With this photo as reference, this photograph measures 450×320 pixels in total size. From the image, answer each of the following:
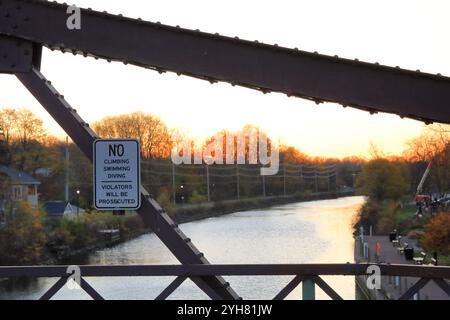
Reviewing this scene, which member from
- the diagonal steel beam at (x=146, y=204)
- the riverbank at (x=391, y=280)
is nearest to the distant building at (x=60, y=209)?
the riverbank at (x=391, y=280)

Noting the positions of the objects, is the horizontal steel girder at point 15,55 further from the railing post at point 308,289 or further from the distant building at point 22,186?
the distant building at point 22,186

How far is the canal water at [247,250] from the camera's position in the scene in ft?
103

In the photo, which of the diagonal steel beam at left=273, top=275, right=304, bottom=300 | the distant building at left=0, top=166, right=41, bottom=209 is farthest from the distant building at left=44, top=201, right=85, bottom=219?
the diagonal steel beam at left=273, top=275, right=304, bottom=300

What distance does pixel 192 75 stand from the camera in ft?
21.7

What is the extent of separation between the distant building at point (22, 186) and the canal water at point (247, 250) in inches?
338

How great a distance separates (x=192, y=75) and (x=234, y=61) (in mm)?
397

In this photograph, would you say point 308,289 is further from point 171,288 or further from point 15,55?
point 15,55

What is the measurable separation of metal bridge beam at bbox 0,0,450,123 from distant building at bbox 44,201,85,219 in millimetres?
51992

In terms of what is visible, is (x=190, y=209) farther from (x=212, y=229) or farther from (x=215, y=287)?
(x=215, y=287)

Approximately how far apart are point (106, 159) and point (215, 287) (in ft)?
4.70

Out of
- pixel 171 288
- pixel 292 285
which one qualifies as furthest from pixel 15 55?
pixel 292 285

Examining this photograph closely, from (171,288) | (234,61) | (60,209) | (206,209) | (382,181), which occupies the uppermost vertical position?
(234,61)

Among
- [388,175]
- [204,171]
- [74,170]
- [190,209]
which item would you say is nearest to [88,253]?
Answer: [74,170]

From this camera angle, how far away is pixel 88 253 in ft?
174
